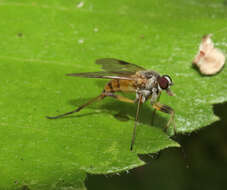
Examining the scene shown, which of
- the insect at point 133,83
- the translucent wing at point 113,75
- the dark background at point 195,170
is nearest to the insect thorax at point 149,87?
the insect at point 133,83

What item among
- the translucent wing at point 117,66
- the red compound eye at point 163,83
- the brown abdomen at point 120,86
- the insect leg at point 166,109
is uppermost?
the translucent wing at point 117,66

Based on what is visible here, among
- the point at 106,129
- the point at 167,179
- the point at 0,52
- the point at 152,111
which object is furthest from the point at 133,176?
the point at 0,52

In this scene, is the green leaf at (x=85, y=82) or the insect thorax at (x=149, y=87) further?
the insect thorax at (x=149, y=87)

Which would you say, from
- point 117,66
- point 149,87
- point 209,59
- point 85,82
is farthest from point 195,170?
point 85,82

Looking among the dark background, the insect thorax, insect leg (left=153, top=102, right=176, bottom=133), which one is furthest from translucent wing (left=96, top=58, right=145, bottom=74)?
the dark background

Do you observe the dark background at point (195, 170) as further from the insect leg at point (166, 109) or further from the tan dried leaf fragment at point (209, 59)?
the insect leg at point (166, 109)

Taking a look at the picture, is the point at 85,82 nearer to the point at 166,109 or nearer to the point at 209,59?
the point at 166,109
